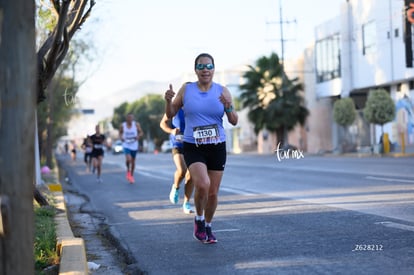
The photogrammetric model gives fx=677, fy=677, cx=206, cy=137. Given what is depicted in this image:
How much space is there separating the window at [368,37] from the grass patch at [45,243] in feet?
118

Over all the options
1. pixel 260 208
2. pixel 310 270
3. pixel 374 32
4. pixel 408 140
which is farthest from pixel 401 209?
pixel 374 32

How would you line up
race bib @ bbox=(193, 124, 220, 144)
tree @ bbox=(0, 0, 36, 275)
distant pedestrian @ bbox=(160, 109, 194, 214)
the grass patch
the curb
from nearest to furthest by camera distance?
tree @ bbox=(0, 0, 36, 275), the curb, the grass patch, race bib @ bbox=(193, 124, 220, 144), distant pedestrian @ bbox=(160, 109, 194, 214)

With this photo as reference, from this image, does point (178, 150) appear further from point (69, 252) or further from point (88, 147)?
point (88, 147)

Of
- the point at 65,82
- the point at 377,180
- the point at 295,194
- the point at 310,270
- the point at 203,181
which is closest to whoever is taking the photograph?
the point at 310,270

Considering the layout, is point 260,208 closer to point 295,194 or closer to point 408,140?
point 295,194

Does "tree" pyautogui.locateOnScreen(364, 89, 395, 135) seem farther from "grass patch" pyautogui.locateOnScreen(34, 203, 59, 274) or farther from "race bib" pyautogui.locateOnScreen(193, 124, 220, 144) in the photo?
"race bib" pyautogui.locateOnScreen(193, 124, 220, 144)

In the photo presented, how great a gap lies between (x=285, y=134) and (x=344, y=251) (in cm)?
4502

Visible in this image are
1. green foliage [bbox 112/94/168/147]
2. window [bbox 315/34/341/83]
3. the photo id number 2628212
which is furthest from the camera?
green foliage [bbox 112/94/168/147]

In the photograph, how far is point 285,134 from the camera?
50.9 metres

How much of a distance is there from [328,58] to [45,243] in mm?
44110

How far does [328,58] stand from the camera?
1929 inches

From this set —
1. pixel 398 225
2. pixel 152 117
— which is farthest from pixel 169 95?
pixel 152 117

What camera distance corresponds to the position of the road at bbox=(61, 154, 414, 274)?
5805 millimetres

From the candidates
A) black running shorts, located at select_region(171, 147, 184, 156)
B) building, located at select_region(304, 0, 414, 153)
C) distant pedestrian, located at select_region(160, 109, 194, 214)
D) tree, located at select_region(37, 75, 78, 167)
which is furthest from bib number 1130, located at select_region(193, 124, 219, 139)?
building, located at select_region(304, 0, 414, 153)
